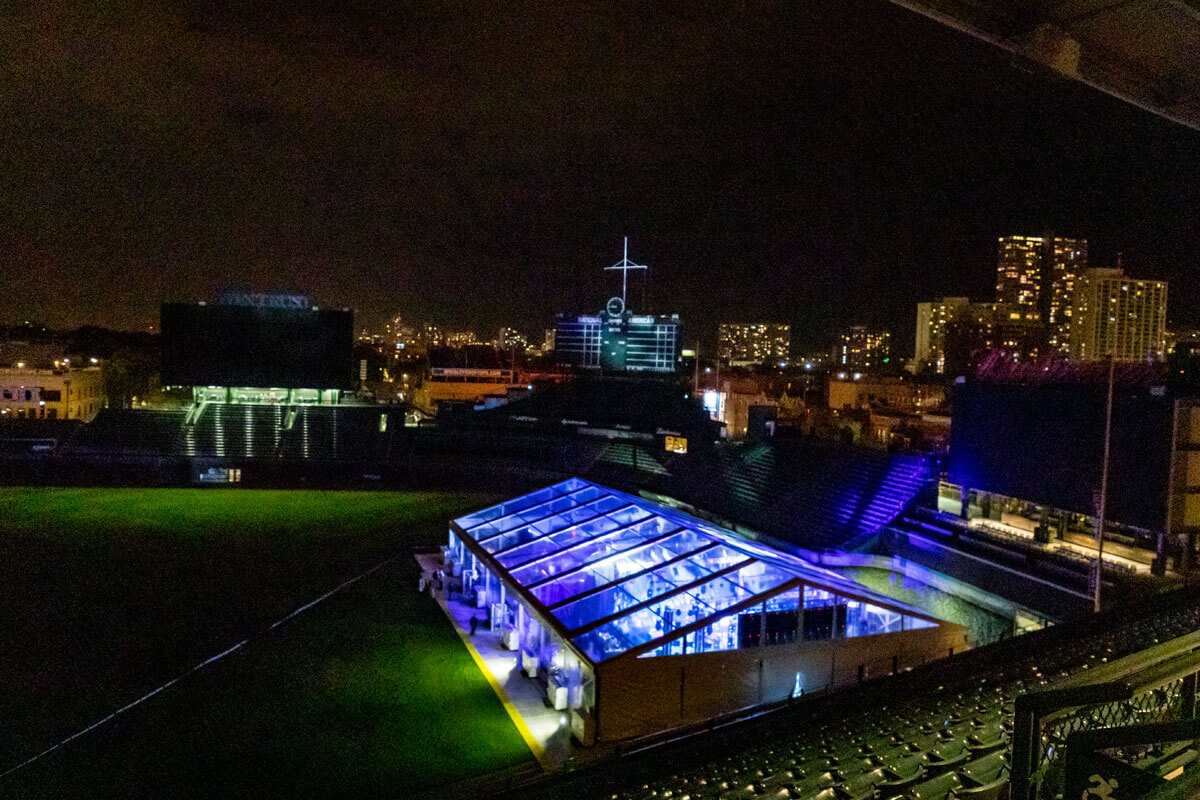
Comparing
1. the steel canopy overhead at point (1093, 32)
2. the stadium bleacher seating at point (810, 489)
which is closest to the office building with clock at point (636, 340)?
the stadium bleacher seating at point (810, 489)

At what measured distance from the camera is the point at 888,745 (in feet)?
11.9

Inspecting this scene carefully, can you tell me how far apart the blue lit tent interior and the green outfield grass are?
916mm

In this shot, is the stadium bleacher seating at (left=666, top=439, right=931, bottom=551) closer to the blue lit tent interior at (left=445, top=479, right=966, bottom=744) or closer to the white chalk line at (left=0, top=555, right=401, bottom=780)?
the blue lit tent interior at (left=445, top=479, right=966, bottom=744)

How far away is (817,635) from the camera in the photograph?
8477 mm

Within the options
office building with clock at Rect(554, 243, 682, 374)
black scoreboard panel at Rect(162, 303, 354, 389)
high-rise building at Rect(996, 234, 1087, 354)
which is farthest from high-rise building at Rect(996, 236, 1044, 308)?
black scoreboard panel at Rect(162, 303, 354, 389)

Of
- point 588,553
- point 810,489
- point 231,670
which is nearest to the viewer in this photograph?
point 231,670

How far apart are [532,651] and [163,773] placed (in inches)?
156

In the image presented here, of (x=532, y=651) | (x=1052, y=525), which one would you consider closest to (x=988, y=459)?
(x=1052, y=525)

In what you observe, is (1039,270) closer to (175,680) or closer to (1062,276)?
(1062,276)

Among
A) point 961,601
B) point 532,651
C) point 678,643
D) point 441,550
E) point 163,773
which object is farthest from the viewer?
point 441,550

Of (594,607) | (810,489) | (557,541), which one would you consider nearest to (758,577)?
(594,607)

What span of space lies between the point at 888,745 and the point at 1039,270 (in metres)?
109

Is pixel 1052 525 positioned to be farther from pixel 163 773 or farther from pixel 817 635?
pixel 163 773

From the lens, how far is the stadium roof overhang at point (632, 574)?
8.12m
